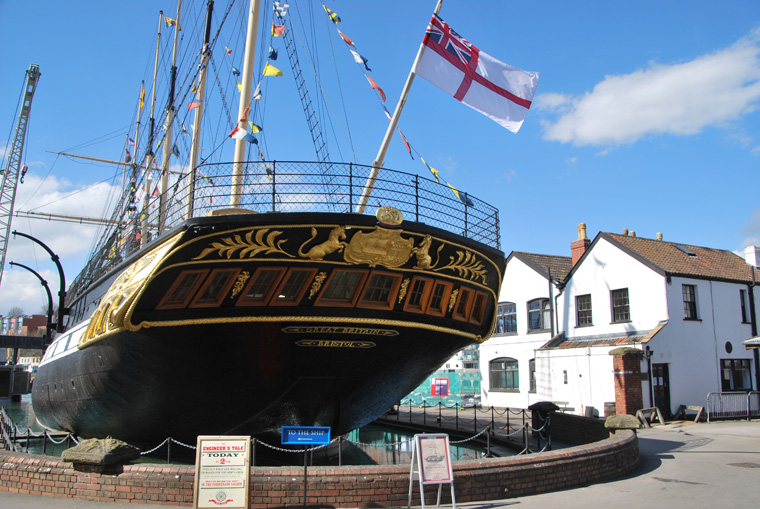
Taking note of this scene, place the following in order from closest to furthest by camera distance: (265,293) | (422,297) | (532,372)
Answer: (265,293), (422,297), (532,372)

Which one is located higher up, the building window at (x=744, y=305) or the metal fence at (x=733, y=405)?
the building window at (x=744, y=305)

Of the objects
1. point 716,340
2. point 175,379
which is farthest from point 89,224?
point 716,340

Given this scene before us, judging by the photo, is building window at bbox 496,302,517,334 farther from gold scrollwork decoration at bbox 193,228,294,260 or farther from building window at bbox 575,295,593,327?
gold scrollwork decoration at bbox 193,228,294,260

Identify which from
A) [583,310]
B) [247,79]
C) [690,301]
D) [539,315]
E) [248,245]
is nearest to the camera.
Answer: [248,245]

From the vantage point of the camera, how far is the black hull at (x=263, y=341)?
28.8 ft

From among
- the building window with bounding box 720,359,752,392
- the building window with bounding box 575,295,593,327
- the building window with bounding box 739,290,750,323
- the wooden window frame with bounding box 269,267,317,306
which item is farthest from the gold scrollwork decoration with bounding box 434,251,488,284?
the building window with bounding box 739,290,750,323

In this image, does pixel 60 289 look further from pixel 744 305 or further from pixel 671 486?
pixel 744 305

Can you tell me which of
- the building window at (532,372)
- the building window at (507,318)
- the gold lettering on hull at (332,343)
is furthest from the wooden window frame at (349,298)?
the building window at (507,318)

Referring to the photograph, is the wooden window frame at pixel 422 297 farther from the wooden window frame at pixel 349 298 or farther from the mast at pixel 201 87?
the mast at pixel 201 87

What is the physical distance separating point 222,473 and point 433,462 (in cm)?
239

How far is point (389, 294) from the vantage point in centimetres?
971

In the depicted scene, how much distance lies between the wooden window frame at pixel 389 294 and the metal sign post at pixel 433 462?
3.03m

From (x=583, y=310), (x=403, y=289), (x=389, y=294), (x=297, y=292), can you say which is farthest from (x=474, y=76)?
(x=583, y=310)

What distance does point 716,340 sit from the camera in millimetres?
20984
